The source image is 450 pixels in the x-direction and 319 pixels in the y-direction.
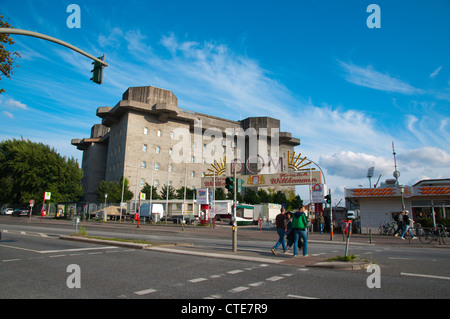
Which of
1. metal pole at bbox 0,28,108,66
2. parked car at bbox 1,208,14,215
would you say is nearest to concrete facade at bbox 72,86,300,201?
parked car at bbox 1,208,14,215

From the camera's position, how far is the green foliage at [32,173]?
53.7m

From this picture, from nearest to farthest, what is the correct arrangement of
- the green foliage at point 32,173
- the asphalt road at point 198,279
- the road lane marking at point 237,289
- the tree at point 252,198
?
the asphalt road at point 198,279 → the road lane marking at point 237,289 → the green foliage at point 32,173 → the tree at point 252,198

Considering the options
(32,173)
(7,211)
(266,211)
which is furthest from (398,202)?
(7,211)

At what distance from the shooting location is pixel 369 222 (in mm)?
29000

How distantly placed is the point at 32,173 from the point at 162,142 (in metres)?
29.9

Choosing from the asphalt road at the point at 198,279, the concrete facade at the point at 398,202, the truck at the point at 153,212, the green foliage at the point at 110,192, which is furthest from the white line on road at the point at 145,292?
the green foliage at the point at 110,192

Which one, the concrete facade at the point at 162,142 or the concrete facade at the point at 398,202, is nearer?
the concrete facade at the point at 398,202

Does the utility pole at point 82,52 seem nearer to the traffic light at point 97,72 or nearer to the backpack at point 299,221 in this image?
the traffic light at point 97,72

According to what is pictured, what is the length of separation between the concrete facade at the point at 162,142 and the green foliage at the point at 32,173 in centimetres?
1309

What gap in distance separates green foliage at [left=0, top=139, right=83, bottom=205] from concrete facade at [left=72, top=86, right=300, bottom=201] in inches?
515

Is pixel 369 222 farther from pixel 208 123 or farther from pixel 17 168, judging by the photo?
pixel 208 123

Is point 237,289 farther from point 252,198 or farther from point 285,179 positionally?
point 252,198

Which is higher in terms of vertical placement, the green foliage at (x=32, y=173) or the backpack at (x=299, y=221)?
the green foliage at (x=32, y=173)
